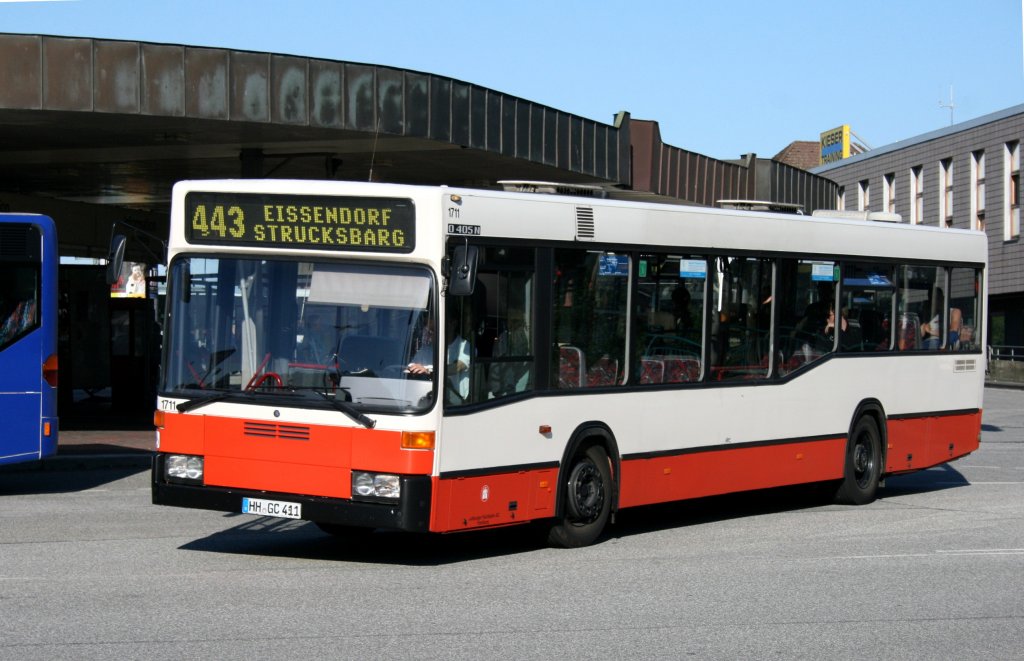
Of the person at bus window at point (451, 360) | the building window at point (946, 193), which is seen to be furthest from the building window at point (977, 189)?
the person at bus window at point (451, 360)

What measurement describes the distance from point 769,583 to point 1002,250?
4921 cm

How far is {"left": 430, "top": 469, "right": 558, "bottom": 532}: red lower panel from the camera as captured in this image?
9883 mm

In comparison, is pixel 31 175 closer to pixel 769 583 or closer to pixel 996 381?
pixel 769 583

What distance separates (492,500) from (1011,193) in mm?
49028

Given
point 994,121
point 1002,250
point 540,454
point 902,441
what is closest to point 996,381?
point 1002,250

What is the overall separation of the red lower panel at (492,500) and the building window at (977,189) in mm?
50154

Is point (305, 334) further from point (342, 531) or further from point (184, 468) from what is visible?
point (342, 531)

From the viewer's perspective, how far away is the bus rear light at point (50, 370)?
15305 millimetres

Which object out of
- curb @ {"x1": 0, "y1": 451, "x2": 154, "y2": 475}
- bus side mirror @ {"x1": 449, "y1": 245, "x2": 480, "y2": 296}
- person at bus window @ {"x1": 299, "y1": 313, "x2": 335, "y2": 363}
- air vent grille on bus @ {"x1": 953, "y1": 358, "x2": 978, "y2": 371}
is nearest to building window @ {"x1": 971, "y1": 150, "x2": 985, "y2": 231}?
air vent grille on bus @ {"x1": 953, "y1": 358, "x2": 978, "y2": 371}

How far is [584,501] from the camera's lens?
11344 millimetres

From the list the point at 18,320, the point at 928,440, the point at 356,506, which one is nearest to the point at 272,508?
the point at 356,506

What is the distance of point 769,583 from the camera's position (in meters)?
9.80

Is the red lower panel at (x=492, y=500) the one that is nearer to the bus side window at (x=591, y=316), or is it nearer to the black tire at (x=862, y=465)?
the bus side window at (x=591, y=316)

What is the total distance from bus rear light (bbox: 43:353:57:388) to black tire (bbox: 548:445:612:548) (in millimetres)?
6534
